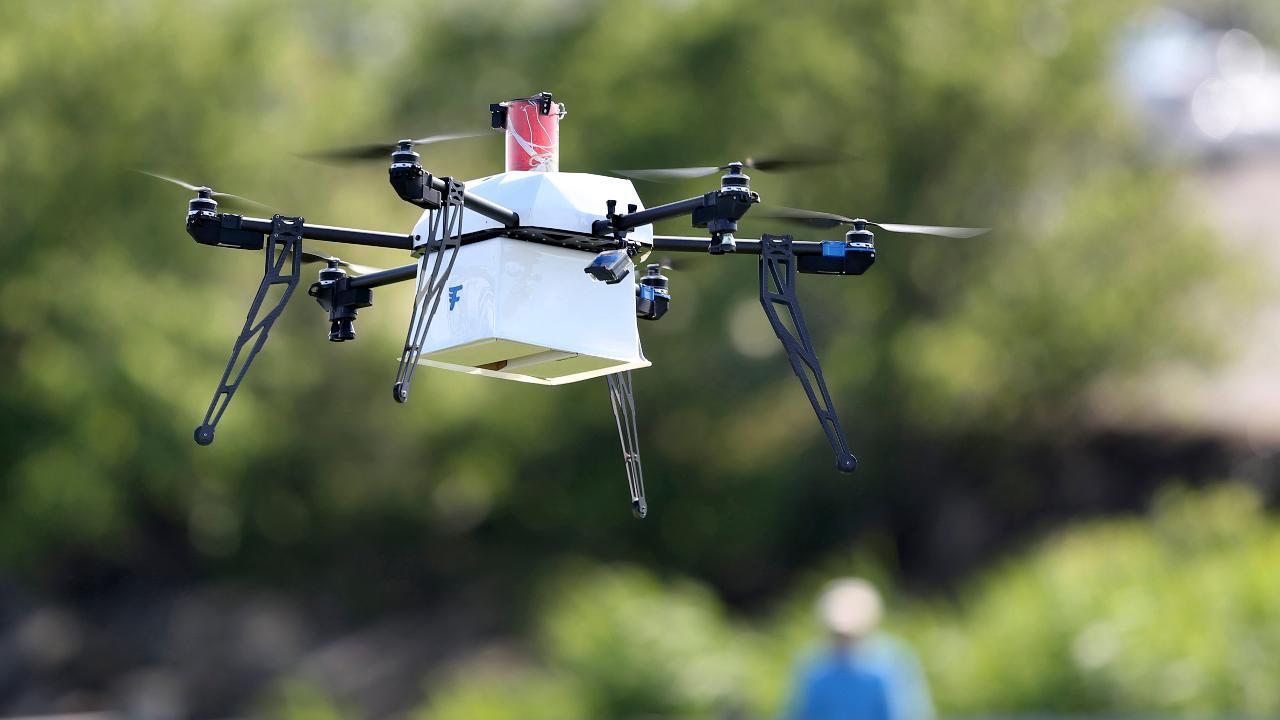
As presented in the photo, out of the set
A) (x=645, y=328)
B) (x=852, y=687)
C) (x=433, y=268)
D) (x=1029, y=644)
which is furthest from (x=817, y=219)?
(x=645, y=328)

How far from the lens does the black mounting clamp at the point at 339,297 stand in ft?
12.2

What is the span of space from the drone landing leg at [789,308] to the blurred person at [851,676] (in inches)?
214

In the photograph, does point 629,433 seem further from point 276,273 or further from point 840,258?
point 276,273

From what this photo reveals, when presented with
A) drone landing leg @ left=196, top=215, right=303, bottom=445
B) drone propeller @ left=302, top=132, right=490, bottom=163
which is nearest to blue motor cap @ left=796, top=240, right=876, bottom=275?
drone propeller @ left=302, top=132, right=490, bottom=163

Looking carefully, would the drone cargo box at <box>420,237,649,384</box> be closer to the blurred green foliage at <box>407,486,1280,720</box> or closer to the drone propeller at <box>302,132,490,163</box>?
the drone propeller at <box>302,132,490,163</box>

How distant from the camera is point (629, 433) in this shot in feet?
12.2

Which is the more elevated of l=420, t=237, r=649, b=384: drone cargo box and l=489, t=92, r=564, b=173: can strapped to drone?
l=489, t=92, r=564, b=173: can strapped to drone

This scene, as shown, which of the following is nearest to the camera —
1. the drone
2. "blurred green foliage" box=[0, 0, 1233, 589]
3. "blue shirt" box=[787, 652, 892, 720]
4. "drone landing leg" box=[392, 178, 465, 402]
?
"drone landing leg" box=[392, 178, 465, 402]

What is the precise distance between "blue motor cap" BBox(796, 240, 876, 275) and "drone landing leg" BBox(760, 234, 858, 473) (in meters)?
0.07

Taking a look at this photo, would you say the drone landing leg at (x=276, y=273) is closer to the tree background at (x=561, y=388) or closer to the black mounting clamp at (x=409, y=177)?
the black mounting clamp at (x=409, y=177)

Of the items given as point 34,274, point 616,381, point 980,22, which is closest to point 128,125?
point 34,274

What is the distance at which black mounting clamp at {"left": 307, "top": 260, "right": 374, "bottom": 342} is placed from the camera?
12.2 feet

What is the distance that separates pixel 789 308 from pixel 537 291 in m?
0.49

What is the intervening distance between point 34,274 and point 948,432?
11361mm
